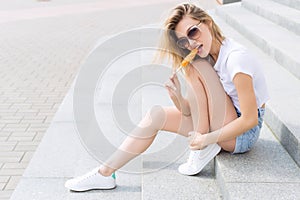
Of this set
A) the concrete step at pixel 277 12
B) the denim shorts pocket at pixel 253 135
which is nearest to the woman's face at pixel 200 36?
the denim shorts pocket at pixel 253 135

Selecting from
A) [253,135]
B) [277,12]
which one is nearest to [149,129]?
[253,135]

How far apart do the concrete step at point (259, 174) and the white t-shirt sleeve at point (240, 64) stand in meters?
0.50

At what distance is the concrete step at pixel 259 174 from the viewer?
2.23 metres

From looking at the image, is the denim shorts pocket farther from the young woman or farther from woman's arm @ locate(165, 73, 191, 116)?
woman's arm @ locate(165, 73, 191, 116)

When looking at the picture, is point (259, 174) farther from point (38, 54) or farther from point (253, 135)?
point (38, 54)

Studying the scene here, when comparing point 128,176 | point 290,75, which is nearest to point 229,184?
point 128,176

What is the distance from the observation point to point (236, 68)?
229cm

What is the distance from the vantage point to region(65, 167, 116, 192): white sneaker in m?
2.77

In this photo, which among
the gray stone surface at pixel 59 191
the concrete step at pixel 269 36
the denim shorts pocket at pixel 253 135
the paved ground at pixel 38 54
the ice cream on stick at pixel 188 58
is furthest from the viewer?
the concrete step at pixel 269 36

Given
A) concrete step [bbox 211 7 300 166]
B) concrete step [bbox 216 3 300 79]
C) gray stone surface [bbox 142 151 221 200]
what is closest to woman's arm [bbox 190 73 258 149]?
gray stone surface [bbox 142 151 221 200]

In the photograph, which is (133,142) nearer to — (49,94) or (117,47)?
(49,94)

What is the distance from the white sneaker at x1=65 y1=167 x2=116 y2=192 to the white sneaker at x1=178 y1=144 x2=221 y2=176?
43 cm

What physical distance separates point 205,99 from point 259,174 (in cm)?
49

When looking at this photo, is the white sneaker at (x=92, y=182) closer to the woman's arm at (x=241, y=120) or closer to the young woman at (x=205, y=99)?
the young woman at (x=205, y=99)
